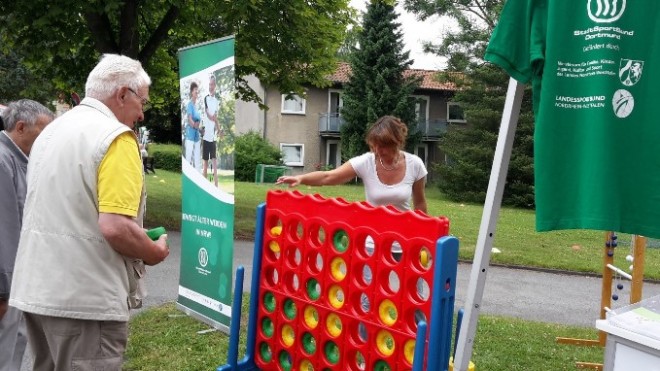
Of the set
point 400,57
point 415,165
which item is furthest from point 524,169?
point 415,165

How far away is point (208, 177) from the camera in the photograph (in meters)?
5.89

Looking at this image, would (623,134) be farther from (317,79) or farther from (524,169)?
(524,169)

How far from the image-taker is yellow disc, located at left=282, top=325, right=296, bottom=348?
13.2 feet

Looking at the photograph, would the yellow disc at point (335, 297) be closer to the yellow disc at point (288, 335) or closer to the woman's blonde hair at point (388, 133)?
the yellow disc at point (288, 335)

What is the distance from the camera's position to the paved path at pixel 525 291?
7770mm

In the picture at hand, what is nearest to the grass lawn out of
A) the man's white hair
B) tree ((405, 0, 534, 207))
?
the man's white hair

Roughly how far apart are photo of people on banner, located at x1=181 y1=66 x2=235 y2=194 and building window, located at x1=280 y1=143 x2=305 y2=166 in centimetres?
3367

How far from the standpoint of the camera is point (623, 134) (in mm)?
2801

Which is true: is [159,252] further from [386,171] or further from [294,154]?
[294,154]

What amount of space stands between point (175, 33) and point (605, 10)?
14.0m

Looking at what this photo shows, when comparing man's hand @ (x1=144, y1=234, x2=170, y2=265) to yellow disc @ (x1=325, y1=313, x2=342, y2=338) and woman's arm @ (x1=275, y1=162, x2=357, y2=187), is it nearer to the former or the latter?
yellow disc @ (x1=325, y1=313, x2=342, y2=338)

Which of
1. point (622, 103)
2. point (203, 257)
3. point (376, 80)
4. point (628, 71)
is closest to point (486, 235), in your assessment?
point (622, 103)

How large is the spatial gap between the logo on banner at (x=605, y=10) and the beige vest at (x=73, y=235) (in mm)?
2054

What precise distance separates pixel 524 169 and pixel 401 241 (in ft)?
82.4
